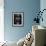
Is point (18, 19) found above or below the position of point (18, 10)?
below

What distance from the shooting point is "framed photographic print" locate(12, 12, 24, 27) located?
5660 millimetres

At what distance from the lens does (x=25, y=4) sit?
5672 mm

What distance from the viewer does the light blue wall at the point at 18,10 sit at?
5.64m

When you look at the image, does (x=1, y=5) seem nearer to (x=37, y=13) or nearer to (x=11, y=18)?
(x=11, y=18)

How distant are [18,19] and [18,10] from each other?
380 millimetres

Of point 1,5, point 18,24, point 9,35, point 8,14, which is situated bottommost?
point 9,35

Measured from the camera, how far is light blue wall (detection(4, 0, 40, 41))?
564cm

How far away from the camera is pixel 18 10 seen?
5.68 metres

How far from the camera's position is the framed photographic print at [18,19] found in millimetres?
5660

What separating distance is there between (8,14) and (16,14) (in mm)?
336

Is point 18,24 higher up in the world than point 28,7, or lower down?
lower down

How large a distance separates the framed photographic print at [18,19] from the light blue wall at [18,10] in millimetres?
126

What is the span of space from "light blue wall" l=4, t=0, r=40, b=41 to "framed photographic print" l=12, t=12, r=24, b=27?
0.13 m

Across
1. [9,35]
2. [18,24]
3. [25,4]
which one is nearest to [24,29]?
[18,24]
